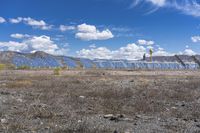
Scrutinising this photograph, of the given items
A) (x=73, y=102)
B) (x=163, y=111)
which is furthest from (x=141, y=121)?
(x=73, y=102)

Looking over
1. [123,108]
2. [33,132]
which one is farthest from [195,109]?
[33,132]

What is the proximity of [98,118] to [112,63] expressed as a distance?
6930 inches

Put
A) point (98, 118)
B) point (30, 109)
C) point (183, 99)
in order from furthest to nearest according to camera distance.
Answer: point (183, 99) < point (30, 109) < point (98, 118)

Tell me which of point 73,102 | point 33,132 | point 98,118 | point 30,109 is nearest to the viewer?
point 33,132

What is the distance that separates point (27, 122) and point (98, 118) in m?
3.39

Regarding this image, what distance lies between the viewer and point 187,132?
1573 cm

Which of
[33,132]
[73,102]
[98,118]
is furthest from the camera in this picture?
[73,102]

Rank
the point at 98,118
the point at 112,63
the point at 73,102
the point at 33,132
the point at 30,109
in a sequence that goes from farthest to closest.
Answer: the point at 112,63 < the point at 73,102 < the point at 30,109 < the point at 98,118 < the point at 33,132

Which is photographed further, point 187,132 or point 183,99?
point 183,99

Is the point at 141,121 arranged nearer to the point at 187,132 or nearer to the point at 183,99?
the point at 187,132

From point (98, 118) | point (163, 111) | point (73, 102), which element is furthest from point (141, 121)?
point (73, 102)

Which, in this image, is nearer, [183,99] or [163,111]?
[163,111]

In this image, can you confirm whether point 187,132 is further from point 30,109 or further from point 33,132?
point 30,109

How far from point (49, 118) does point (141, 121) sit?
13.2 feet
